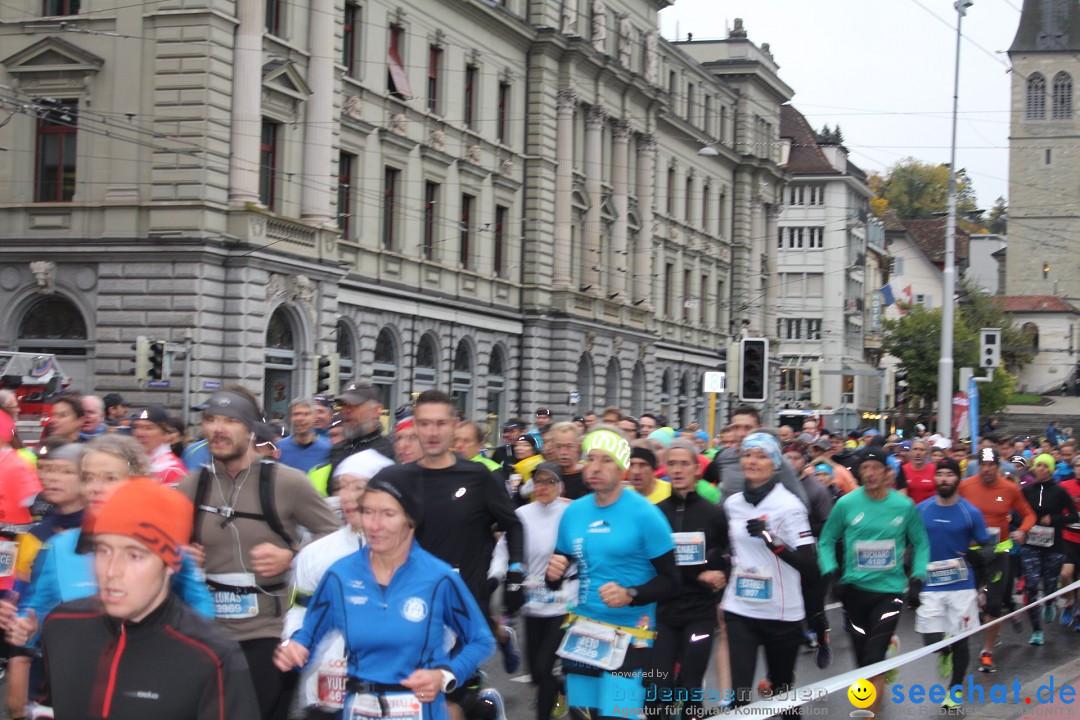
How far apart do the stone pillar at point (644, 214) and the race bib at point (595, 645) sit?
2003 inches

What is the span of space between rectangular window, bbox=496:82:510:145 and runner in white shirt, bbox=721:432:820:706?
39202 mm

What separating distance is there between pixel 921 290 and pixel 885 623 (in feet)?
354

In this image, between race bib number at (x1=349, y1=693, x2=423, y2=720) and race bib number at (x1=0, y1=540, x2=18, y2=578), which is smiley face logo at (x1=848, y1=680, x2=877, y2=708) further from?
race bib number at (x1=0, y1=540, x2=18, y2=578)

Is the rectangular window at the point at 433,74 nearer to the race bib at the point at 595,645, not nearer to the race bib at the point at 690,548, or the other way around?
the race bib at the point at 690,548

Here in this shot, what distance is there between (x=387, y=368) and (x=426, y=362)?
9.12ft

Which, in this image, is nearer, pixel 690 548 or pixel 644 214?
pixel 690 548

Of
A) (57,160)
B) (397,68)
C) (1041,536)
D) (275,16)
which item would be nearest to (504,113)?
(397,68)

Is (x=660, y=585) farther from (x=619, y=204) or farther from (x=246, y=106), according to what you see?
(x=619, y=204)

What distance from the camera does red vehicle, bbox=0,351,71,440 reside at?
1128 inches

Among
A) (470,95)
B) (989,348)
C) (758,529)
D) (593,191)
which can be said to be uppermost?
(470,95)

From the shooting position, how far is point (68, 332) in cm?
3189

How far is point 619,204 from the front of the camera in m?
56.5

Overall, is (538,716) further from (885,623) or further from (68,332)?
(68,332)

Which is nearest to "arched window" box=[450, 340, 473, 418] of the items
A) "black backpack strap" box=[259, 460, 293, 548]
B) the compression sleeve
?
the compression sleeve
